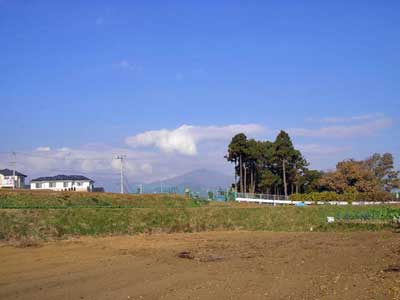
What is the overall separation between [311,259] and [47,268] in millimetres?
7156

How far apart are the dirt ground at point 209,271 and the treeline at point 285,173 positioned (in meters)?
43.0

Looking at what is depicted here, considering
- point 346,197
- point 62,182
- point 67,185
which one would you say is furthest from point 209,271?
point 62,182

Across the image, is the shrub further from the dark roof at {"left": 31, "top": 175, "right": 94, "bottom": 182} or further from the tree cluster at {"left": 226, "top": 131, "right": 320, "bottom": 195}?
the dark roof at {"left": 31, "top": 175, "right": 94, "bottom": 182}

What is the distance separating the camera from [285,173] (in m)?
62.8

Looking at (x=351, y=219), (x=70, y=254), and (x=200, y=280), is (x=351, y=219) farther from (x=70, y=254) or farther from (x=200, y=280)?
(x=200, y=280)

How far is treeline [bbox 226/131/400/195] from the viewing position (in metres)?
60.1

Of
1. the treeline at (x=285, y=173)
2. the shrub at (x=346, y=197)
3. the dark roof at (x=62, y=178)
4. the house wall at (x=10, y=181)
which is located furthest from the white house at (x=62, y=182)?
the shrub at (x=346, y=197)

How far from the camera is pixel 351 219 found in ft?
100

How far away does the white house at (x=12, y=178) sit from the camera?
65250 millimetres

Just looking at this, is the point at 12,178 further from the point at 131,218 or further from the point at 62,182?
the point at 131,218

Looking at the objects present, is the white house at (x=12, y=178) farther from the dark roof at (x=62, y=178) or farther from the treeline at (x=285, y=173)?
the treeline at (x=285, y=173)

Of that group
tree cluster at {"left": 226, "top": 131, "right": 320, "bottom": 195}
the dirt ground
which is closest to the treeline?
tree cluster at {"left": 226, "top": 131, "right": 320, "bottom": 195}

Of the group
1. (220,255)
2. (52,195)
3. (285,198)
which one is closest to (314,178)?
(285,198)

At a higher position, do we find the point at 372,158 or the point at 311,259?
the point at 372,158
